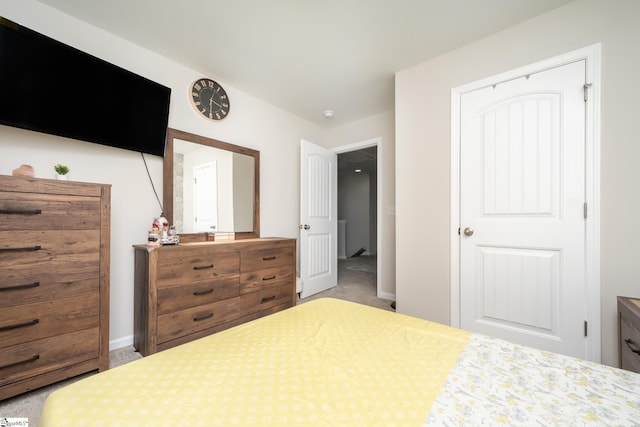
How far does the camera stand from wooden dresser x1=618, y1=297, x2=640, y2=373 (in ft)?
4.05

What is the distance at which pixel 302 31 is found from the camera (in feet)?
6.39

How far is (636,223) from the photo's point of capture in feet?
4.90

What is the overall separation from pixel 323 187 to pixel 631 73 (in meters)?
2.92

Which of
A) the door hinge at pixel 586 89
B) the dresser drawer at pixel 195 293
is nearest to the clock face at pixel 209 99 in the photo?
the dresser drawer at pixel 195 293

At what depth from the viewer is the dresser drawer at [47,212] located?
1.31 metres

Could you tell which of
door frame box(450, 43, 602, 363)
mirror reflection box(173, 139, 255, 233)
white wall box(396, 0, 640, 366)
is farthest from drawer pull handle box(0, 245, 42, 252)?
door frame box(450, 43, 602, 363)

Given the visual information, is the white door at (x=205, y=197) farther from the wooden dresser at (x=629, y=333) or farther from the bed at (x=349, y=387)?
the wooden dresser at (x=629, y=333)

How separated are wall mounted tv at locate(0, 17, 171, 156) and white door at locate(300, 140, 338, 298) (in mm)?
1741

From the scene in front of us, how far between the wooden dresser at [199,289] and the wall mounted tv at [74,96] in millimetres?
925

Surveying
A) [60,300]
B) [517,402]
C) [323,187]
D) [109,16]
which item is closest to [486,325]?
[517,402]

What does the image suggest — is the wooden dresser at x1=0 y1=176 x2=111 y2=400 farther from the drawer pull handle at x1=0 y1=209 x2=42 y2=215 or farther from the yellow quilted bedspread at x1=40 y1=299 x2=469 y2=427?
the yellow quilted bedspread at x1=40 y1=299 x2=469 y2=427

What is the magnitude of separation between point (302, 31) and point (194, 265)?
2.07 metres

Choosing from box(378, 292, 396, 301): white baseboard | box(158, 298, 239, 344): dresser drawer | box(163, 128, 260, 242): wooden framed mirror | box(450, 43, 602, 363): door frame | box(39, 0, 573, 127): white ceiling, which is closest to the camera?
box(450, 43, 602, 363): door frame

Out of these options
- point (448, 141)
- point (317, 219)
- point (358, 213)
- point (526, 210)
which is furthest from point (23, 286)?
point (358, 213)
